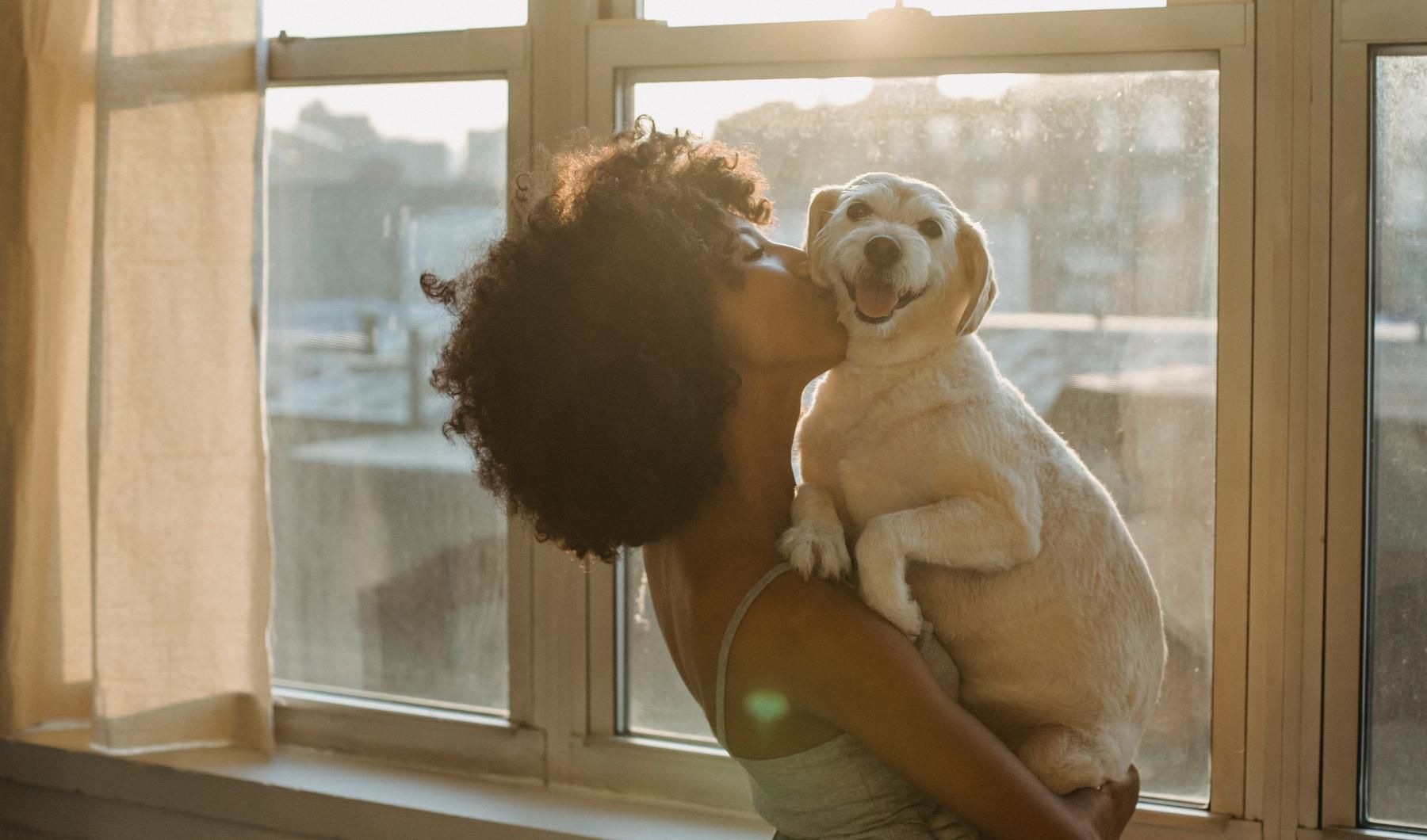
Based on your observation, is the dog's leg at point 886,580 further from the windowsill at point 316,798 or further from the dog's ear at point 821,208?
the windowsill at point 316,798

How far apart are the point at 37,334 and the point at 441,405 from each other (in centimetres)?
67

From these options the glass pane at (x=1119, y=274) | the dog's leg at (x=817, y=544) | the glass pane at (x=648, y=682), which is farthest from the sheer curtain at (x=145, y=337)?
the dog's leg at (x=817, y=544)

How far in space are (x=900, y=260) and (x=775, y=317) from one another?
131mm

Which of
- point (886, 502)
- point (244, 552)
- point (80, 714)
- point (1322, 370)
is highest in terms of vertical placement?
point (1322, 370)

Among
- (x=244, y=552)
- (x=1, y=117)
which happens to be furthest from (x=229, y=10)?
(x=244, y=552)

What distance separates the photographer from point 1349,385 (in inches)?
61.7

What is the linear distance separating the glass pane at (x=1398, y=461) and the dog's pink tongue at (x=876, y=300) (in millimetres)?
826

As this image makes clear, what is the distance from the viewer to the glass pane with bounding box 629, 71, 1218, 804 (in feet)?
5.51

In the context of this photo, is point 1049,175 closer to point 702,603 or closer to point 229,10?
point 702,603

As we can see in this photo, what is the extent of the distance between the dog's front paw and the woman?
0.01 meters

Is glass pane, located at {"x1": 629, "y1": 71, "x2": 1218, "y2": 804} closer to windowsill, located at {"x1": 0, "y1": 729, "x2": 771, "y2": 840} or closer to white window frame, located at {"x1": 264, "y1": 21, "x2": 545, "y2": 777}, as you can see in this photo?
white window frame, located at {"x1": 264, "y1": 21, "x2": 545, "y2": 777}

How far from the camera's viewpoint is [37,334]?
2.04 metres

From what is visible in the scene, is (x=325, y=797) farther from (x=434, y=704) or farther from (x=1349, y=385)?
(x=1349, y=385)

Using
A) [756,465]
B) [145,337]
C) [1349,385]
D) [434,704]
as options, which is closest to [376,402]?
[145,337]
